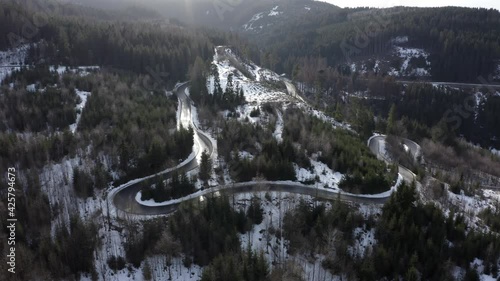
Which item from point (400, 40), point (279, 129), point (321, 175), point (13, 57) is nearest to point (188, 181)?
point (321, 175)

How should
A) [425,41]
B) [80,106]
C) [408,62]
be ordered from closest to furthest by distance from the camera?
[80,106]
[408,62]
[425,41]

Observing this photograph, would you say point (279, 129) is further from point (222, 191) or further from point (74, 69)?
point (74, 69)

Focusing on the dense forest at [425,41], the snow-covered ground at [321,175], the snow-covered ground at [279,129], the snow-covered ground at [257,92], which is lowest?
the snow-covered ground at [321,175]

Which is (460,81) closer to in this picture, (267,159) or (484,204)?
(484,204)

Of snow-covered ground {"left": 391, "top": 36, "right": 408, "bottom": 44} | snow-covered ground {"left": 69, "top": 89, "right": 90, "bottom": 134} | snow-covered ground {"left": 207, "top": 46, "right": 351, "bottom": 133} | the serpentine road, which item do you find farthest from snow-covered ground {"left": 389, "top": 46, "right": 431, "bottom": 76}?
snow-covered ground {"left": 69, "top": 89, "right": 90, "bottom": 134}

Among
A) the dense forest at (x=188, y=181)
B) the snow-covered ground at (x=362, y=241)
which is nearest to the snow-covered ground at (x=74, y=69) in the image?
the dense forest at (x=188, y=181)

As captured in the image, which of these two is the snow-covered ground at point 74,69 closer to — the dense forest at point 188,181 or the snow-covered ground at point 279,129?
the dense forest at point 188,181

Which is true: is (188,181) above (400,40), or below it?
below

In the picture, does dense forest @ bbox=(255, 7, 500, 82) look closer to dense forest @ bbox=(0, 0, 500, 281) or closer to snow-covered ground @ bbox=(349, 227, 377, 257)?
dense forest @ bbox=(0, 0, 500, 281)
